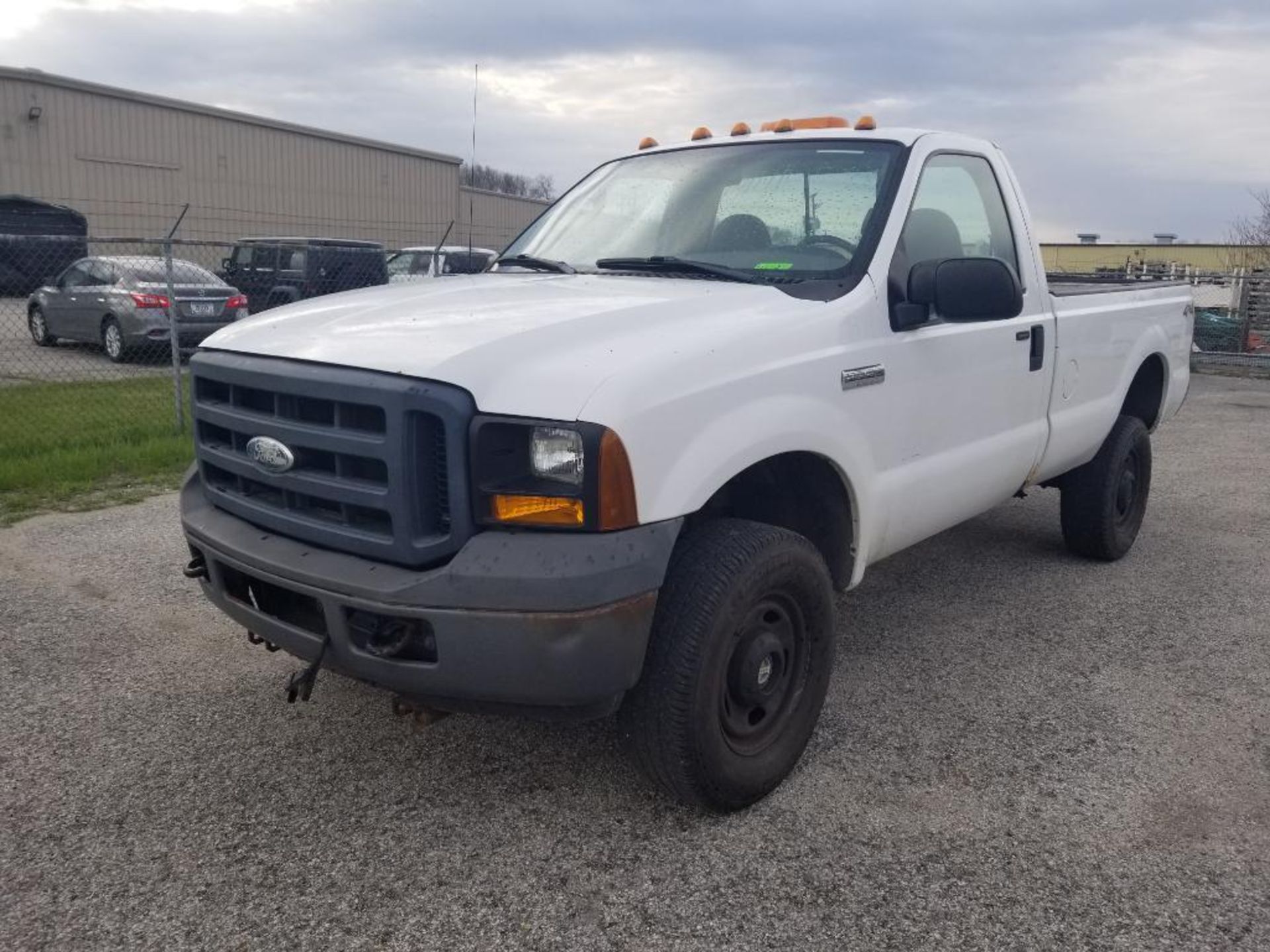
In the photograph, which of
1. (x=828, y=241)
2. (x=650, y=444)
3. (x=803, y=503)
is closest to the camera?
(x=650, y=444)

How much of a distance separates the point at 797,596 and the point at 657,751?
0.63 meters

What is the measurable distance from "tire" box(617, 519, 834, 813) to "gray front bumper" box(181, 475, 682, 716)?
136mm

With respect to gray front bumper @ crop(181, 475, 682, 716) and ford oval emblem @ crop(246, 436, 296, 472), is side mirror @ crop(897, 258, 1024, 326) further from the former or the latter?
ford oval emblem @ crop(246, 436, 296, 472)

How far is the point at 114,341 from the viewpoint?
1373cm

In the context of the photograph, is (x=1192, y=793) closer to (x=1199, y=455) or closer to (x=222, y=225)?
(x=1199, y=455)

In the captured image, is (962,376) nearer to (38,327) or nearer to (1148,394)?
(1148,394)

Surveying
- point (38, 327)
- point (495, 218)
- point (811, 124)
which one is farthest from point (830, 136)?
point (495, 218)

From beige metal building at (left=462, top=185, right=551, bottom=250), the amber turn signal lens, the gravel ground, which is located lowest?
the gravel ground

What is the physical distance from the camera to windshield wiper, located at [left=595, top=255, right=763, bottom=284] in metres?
3.66

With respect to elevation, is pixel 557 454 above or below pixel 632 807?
above

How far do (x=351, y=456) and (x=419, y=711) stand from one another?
72 centimetres

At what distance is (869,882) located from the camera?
2844 mm

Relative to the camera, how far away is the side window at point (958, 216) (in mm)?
3977

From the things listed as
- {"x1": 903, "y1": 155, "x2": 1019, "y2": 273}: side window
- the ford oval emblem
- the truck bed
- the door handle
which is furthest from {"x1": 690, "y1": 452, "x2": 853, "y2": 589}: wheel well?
the truck bed
